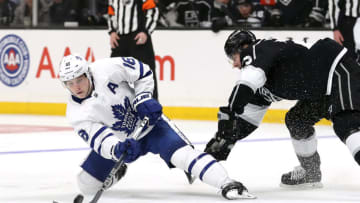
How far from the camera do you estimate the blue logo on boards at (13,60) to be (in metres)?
8.45

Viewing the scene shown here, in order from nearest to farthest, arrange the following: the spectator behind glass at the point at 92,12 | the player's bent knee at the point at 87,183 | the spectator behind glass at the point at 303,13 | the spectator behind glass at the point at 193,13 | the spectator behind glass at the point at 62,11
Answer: the player's bent knee at the point at 87,183 < the spectator behind glass at the point at 303,13 < the spectator behind glass at the point at 193,13 < the spectator behind glass at the point at 92,12 < the spectator behind glass at the point at 62,11

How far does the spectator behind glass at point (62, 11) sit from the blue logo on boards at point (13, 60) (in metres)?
0.39

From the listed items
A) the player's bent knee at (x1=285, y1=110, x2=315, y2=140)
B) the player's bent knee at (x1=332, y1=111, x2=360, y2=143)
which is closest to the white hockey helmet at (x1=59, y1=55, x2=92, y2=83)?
the player's bent knee at (x1=285, y1=110, x2=315, y2=140)

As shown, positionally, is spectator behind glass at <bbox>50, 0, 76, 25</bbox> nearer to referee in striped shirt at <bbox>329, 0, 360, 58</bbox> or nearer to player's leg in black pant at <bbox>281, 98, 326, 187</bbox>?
referee in striped shirt at <bbox>329, 0, 360, 58</bbox>

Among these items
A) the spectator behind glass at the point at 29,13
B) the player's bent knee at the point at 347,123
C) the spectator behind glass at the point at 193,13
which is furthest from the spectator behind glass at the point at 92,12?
the player's bent knee at the point at 347,123

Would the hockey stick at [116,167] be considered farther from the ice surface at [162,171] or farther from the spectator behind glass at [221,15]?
the spectator behind glass at [221,15]

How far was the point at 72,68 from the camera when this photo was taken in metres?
3.69

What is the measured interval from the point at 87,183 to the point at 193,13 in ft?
13.6

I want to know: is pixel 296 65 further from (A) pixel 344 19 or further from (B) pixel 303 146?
(A) pixel 344 19

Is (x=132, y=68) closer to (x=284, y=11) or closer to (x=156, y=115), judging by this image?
(x=156, y=115)

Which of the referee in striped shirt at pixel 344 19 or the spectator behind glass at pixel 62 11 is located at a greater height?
the referee in striped shirt at pixel 344 19

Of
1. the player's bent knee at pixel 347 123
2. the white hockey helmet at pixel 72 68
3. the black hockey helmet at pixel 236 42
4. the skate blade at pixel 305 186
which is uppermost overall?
the black hockey helmet at pixel 236 42

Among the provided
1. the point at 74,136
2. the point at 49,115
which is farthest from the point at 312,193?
the point at 49,115

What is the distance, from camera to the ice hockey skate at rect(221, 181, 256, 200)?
11.7 feet
